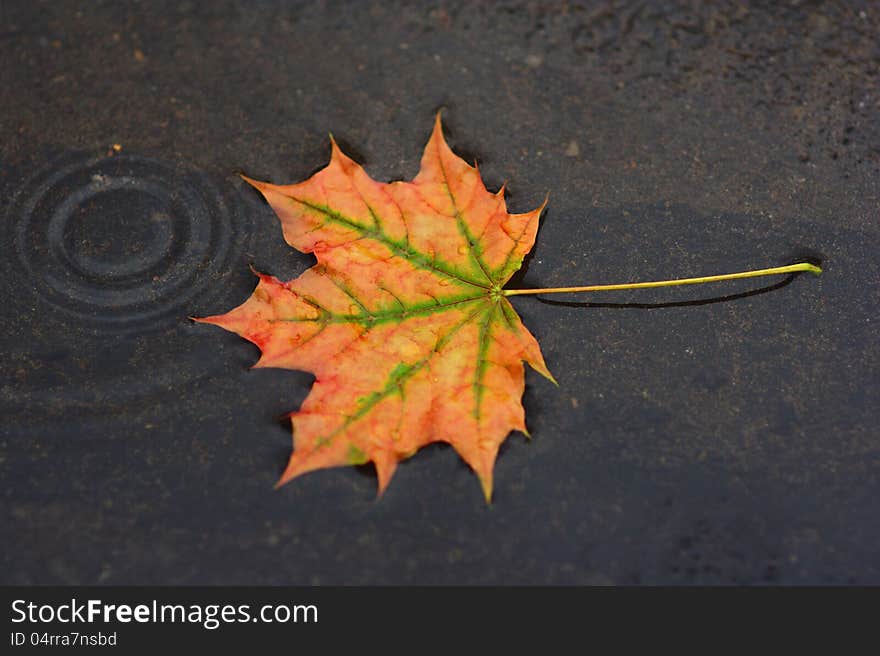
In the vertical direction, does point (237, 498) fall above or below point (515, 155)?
below

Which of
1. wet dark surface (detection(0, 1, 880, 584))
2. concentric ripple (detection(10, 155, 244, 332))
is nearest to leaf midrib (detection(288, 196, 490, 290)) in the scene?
wet dark surface (detection(0, 1, 880, 584))

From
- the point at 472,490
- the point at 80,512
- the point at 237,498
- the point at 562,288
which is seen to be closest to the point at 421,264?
the point at 562,288

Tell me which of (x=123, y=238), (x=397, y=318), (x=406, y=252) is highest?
(x=123, y=238)

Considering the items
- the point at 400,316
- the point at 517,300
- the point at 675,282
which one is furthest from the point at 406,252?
the point at 675,282

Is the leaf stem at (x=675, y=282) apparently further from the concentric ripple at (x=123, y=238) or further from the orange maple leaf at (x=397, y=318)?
the concentric ripple at (x=123, y=238)

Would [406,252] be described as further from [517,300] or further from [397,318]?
[517,300]

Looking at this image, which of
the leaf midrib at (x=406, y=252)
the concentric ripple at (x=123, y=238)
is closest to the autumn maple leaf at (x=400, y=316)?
the leaf midrib at (x=406, y=252)

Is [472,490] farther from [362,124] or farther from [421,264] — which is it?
[362,124]
